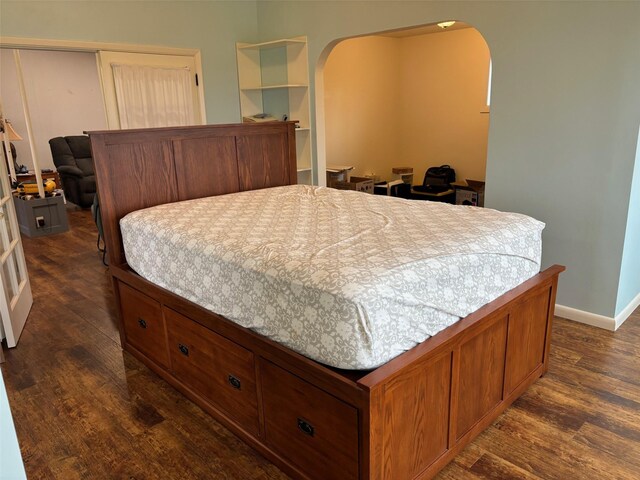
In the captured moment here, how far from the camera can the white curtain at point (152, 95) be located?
4.21 meters

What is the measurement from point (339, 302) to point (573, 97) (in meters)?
2.22

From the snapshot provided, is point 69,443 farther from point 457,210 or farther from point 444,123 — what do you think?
point 444,123

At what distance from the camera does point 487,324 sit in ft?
6.19

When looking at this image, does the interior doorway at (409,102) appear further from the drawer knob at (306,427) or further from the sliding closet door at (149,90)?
the drawer knob at (306,427)

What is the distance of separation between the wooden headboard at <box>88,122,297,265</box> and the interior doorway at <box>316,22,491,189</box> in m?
2.41

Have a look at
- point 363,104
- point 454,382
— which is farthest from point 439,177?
point 454,382

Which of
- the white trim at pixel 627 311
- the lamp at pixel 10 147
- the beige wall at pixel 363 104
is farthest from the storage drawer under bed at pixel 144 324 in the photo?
the lamp at pixel 10 147

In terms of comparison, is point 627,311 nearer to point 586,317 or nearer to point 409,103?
point 586,317

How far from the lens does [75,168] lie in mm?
6891

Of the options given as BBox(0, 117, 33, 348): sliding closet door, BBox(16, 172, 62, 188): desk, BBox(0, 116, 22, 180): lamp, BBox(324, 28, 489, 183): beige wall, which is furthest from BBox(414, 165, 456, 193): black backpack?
BBox(16, 172, 62, 188): desk

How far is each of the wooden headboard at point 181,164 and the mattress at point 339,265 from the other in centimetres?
19

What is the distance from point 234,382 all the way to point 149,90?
10.8ft

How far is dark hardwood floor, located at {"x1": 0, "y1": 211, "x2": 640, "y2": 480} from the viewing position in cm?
191

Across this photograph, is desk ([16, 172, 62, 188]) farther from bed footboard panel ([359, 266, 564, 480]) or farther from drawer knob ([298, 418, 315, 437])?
bed footboard panel ([359, 266, 564, 480])
